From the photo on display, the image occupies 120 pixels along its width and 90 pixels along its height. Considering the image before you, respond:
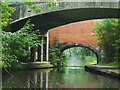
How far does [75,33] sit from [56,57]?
3.44 m

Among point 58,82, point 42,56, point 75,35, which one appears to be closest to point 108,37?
point 75,35

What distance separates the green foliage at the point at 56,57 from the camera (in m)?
18.7

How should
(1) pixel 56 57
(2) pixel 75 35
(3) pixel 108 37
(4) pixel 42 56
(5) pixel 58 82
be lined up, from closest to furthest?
(5) pixel 58 82
(3) pixel 108 37
(4) pixel 42 56
(1) pixel 56 57
(2) pixel 75 35

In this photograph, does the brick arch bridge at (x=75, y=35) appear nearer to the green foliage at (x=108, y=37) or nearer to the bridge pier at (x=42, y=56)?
the bridge pier at (x=42, y=56)

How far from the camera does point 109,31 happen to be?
16.4 m

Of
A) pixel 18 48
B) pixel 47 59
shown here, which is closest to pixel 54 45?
pixel 47 59

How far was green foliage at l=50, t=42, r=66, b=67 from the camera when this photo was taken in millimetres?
18728

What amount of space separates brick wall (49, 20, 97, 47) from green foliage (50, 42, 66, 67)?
2.17 ft

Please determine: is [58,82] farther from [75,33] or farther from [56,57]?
[75,33]

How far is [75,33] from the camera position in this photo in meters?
20.1

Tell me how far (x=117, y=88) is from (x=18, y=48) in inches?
172

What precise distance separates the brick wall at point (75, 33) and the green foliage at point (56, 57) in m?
0.66

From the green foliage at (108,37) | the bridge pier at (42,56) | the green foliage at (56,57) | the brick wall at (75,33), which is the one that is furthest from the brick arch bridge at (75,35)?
the green foliage at (108,37)

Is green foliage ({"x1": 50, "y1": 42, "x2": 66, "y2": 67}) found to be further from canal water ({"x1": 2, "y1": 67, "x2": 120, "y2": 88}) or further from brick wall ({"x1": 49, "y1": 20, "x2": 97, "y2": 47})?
canal water ({"x1": 2, "y1": 67, "x2": 120, "y2": 88})
